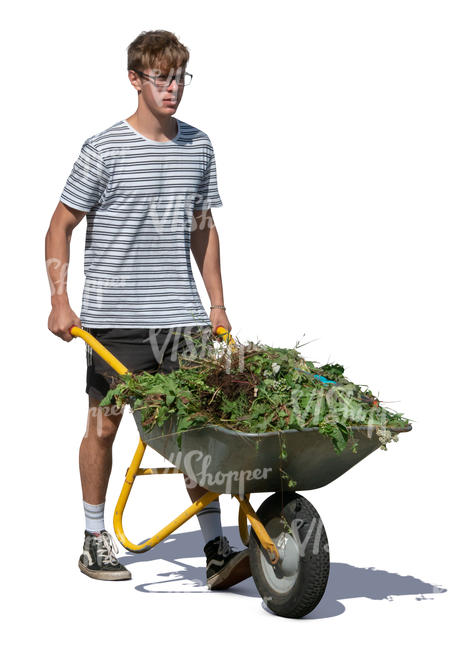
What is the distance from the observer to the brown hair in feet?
21.4

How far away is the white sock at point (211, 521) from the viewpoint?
6.68 metres

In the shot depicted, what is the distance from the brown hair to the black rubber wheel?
2439mm

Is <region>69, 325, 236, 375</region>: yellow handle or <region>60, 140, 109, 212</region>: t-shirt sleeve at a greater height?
<region>60, 140, 109, 212</region>: t-shirt sleeve

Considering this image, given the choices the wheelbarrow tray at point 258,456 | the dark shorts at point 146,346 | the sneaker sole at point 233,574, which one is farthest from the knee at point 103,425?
the sneaker sole at point 233,574

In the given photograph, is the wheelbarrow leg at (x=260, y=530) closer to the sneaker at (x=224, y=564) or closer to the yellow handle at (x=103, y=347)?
the sneaker at (x=224, y=564)

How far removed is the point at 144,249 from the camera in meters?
6.63

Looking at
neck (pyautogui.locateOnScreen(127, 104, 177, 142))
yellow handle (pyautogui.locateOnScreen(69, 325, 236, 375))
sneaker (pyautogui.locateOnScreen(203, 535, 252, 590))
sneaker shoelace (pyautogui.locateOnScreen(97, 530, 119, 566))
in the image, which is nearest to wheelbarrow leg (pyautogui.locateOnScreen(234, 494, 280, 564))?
sneaker (pyautogui.locateOnScreen(203, 535, 252, 590))

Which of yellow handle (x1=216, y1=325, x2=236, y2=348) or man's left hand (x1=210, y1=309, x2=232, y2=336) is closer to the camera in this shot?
yellow handle (x1=216, y1=325, x2=236, y2=348)

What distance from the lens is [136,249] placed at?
6617 mm

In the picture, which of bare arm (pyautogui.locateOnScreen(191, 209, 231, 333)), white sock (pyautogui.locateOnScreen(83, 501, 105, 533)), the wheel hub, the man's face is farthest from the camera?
bare arm (pyautogui.locateOnScreen(191, 209, 231, 333))

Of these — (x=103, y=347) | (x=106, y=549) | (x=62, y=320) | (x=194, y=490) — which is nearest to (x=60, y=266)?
(x=62, y=320)

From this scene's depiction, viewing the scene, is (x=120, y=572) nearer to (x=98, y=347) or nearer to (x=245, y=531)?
(x=245, y=531)

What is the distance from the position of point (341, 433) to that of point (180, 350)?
56.0 inches

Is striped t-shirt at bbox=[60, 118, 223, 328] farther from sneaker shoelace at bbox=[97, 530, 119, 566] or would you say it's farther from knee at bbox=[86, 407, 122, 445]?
sneaker shoelace at bbox=[97, 530, 119, 566]
